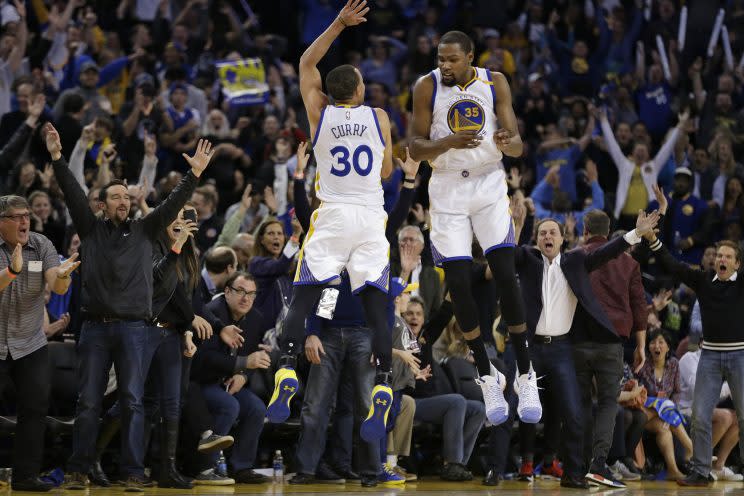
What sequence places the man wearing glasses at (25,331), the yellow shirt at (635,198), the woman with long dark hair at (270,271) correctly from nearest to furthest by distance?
the man wearing glasses at (25,331), the woman with long dark hair at (270,271), the yellow shirt at (635,198)

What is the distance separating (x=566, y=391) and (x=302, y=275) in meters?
3.36

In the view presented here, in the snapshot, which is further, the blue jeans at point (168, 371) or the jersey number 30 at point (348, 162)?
the blue jeans at point (168, 371)

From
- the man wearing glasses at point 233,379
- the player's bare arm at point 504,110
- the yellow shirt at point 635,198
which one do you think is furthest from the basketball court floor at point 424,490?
the yellow shirt at point 635,198

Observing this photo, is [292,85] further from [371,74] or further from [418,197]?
[418,197]

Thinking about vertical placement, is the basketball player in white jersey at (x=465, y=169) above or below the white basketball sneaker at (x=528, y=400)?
above

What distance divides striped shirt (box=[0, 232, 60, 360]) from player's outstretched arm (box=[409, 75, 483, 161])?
3146 millimetres

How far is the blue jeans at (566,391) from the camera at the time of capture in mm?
10266

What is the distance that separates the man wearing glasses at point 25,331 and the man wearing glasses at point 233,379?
1643mm

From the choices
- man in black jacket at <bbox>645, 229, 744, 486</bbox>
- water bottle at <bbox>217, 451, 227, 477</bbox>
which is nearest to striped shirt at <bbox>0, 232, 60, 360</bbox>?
water bottle at <bbox>217, 451, 227, 477</bbox>

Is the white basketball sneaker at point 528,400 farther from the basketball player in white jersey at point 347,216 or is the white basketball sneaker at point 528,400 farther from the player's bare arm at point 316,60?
the player's bare arm at point 316,60

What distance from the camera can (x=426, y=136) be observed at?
838 centimetres

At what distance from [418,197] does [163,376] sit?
6903mm

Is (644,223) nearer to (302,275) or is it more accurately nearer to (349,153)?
(349,153)

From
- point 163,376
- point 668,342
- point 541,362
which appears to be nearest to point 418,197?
point 668,342
